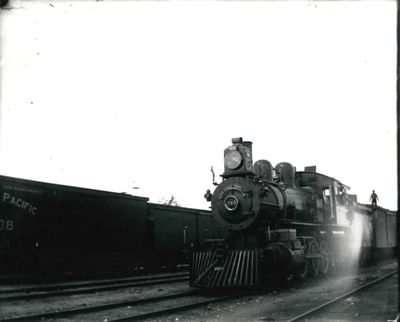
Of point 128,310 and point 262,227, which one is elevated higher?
point 262,227

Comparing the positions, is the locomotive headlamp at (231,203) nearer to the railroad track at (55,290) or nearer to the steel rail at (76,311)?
the steel rail at (76,311)

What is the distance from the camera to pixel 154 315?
7.03m

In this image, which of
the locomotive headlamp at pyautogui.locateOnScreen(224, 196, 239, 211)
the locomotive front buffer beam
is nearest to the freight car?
the locomotive headlamp at pyautogui.locateOnScreen(224, 196, 239, 211)

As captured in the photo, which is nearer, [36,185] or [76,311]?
[76,311]

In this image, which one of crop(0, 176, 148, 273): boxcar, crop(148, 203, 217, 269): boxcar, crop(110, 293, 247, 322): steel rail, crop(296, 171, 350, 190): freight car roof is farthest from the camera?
crop(148, 203, 217, 269): boxcar

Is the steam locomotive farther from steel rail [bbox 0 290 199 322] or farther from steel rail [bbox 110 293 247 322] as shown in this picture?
steel rail [bbox 0 290 199 322]

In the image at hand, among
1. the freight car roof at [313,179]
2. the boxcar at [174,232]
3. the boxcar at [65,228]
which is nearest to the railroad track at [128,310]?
the boxcar at [65,228]

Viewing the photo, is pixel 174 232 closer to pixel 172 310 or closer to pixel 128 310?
pixel 128 310

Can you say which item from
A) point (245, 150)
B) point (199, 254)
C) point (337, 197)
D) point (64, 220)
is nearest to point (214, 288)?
point (199, 254)

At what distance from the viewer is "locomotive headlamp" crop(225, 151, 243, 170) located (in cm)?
1068

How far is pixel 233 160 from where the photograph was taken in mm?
10820

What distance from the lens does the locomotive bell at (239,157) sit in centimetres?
1059

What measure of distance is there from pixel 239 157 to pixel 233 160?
0.21 m

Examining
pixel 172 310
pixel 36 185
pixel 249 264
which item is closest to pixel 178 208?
pixel 36 185
